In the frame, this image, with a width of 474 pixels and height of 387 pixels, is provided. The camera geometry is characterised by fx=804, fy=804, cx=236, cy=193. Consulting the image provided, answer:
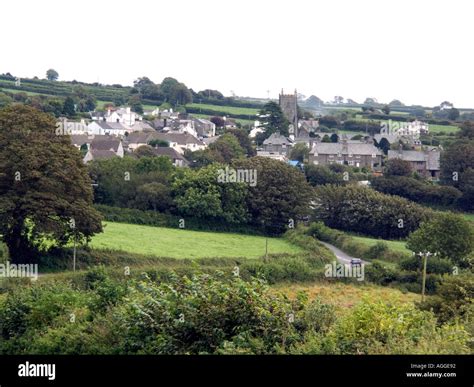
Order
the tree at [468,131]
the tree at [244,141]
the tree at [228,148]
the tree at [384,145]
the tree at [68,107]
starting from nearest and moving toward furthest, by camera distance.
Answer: the tree at [468,131] → the tree at [228,148] → the tree at [244,141] → the tree at [384,145] → the tree at [68,107]

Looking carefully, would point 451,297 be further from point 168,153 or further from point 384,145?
point 384,145

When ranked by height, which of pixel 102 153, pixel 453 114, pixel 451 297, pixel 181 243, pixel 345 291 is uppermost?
pixel 453 114

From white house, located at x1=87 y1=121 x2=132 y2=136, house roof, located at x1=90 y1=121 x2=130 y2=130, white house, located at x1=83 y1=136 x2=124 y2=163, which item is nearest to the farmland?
white house, located at x1=83 y1=136 x2=124 y2=163

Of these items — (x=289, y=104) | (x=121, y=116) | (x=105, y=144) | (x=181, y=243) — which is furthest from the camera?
(x=289, y=104)

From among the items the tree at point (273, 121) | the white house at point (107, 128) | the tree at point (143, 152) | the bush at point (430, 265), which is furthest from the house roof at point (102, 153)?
the bush at point (430, 265)

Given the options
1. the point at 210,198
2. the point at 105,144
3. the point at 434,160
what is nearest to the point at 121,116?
the point at 105,144

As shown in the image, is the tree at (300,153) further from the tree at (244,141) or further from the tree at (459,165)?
the tree at (459,165)
